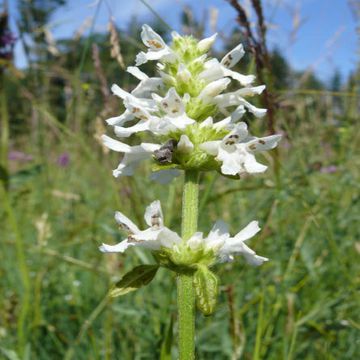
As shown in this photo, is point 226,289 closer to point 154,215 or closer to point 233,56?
point 154,215

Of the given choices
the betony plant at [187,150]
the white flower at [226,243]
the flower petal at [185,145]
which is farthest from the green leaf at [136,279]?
the flower petal at [185,145]

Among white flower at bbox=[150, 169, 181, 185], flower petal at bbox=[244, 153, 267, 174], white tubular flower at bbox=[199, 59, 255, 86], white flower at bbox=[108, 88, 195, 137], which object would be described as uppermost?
white tubular flower at bbox=[199, 59, 255, 86]

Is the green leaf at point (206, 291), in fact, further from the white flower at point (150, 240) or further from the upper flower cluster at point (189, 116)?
the upper flower cluster at point (189, 116)

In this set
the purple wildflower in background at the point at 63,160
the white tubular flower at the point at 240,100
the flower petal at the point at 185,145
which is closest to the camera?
the flower petal at the point at 185,145

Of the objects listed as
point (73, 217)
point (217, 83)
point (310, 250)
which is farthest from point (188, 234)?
point (73, 217)

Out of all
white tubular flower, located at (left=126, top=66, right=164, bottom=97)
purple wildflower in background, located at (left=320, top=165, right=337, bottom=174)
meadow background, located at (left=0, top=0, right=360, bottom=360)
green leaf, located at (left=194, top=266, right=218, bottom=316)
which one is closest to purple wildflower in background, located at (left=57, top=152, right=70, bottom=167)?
meadow background, located at (left=0, top=0, right=360, bottom=360)

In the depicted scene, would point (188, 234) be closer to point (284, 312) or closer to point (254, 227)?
point (254, 227)

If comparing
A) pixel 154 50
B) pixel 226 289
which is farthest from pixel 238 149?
pixel 226 289

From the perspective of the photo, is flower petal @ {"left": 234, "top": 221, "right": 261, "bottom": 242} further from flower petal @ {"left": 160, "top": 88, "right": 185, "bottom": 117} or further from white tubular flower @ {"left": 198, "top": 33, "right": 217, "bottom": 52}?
white tubular flower @ {"left": 198, "top": 33, "right": 217, "bottom": 52}
